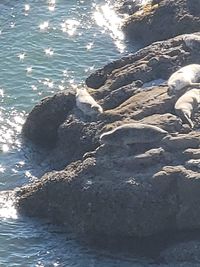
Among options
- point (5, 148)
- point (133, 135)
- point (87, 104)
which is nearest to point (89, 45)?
point (5, 148)

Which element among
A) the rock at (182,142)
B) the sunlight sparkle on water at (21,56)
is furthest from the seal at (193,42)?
the sunlight sparkle on water at (21,56)

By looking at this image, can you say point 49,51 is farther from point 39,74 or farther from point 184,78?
point 184,78

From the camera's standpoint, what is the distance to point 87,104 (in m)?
27.1

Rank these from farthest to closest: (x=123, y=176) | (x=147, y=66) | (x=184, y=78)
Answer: (x=147, y=66), (x=184, y=78), (x=123, y=176)

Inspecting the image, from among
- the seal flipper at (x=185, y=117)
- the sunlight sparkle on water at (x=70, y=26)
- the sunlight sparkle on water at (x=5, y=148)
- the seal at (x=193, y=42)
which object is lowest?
the seal flipper at (x=185, y=117)

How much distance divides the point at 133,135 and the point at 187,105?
2.23 m

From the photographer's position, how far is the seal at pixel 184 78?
86.7 feet

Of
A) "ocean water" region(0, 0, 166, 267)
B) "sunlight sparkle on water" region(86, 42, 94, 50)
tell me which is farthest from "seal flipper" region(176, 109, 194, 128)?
"sunlight sparkle on water" region(86, 42, 94, 50)

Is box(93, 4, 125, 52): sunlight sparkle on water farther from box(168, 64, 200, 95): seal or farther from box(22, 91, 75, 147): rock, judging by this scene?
box(168, 64, 200, 95): seal

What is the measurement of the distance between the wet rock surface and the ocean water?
770mm

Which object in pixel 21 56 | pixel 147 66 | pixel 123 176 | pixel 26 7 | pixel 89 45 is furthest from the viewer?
pixel 26 7

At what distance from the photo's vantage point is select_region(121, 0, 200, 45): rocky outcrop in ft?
117

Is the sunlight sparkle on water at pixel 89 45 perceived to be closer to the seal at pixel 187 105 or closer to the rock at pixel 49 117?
the rock at pixel 49 117

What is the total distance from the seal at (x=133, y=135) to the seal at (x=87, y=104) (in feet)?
9.16
